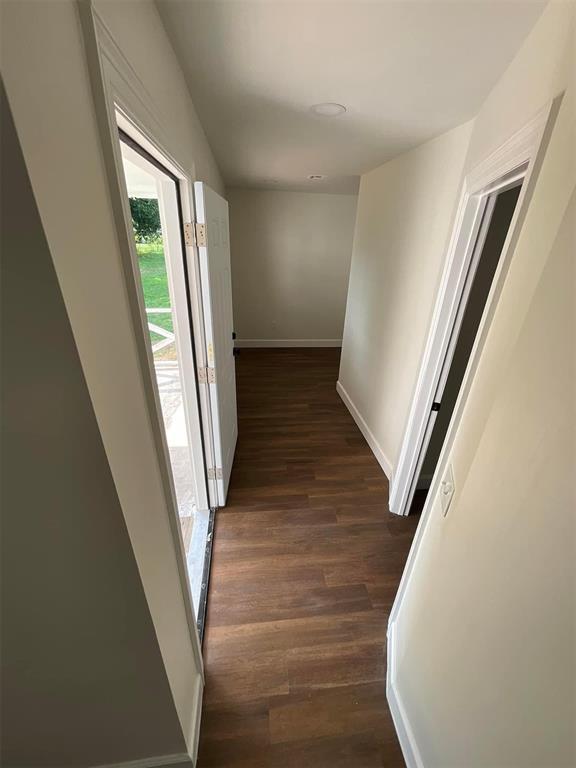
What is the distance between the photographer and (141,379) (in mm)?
807

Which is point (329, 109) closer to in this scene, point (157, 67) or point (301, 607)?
point (157, 67)

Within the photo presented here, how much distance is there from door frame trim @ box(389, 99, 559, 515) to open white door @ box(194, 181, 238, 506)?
3.92 ft

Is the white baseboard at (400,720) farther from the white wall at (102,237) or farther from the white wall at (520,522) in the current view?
the white wall at (102,237)

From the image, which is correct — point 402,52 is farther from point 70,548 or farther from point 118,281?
point 70,548

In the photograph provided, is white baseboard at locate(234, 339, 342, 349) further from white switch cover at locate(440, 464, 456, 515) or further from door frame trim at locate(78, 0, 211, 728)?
white switch cover at locate(440, 464, 456, 515)

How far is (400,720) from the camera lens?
1.22 m

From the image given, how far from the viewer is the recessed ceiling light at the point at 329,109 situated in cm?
143

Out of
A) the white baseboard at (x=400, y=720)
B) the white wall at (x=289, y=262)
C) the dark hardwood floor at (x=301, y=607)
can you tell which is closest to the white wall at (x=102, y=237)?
the dark hardwood floor at (x=301, y=607)

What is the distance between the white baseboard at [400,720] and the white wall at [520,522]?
82 mm

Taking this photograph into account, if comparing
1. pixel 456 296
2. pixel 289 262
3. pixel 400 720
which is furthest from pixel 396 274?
pixel 289 262

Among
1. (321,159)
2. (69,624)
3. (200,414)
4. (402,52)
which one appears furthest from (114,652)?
(321,159)

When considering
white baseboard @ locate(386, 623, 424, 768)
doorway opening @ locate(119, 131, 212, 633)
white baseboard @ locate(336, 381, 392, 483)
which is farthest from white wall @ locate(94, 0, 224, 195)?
white baseboard @ locate(336, 381, 392, 483)

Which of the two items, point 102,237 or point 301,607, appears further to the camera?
point 301,607

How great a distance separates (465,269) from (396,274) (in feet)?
2.83
